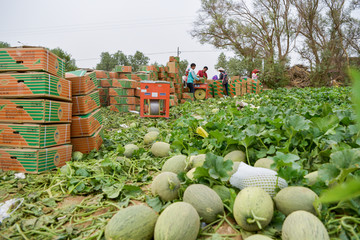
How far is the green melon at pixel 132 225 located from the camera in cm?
174

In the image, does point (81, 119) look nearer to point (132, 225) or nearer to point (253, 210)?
point (132, 225)

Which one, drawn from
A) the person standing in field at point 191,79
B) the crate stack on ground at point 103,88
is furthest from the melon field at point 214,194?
the person standing in field at point 191,79

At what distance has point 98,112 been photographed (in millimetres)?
4793

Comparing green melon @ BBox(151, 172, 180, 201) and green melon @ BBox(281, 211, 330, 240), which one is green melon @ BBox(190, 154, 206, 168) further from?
green melon @ BBox(281, 211, 330, 240)

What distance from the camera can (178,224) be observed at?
169cm

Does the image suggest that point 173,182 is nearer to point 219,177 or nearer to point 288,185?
point 219,177

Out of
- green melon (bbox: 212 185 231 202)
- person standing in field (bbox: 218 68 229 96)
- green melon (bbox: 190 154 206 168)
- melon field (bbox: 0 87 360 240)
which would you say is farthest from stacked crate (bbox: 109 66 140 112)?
green melon (bbox: 212 185 231 202)

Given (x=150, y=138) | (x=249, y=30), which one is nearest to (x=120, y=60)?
(x=249, y=30)

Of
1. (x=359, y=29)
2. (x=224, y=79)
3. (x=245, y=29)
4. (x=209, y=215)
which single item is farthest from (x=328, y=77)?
(x=209, y=215)

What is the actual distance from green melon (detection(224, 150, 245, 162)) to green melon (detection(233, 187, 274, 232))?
3.01ft

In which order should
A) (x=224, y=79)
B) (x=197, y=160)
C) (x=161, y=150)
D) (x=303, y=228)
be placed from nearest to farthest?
(x=303, y=228) → (x=197, y=160) → (x=161, y=150) → (x=224, y=79)

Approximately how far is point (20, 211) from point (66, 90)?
203cm

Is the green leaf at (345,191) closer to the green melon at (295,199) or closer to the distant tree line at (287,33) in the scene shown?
the green melon at (295,199)

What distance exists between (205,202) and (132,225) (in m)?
0.59
